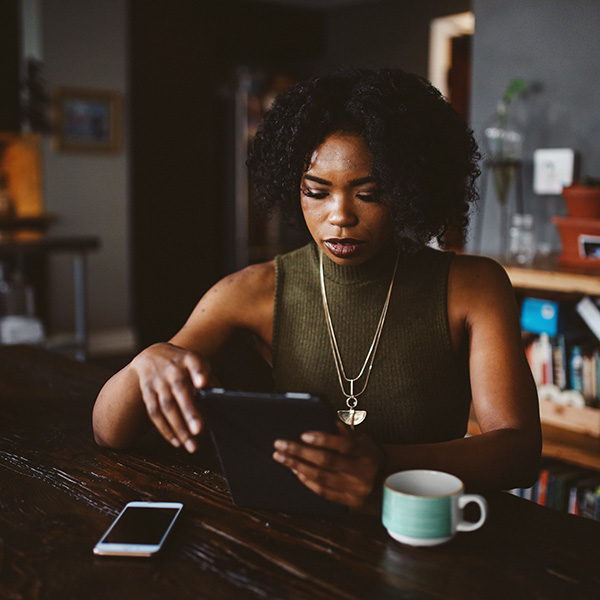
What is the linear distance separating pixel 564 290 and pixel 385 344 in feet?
3.53

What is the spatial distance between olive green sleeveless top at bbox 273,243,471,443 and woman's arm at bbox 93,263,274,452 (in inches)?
2.2

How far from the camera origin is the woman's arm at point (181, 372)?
0.94m

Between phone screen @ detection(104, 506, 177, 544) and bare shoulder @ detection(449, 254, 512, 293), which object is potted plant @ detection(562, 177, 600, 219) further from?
phone screen @ detection(104, 506, 177, 544)

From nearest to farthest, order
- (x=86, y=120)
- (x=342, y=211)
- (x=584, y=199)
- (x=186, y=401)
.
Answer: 1. (x=186, y=401)
2. (x=342, y=211)
3. (x=584, y=199)
4. (x=86, y=120)

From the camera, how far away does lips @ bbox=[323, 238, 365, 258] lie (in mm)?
1194

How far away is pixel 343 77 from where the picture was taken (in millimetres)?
1304

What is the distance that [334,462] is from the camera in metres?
0.83

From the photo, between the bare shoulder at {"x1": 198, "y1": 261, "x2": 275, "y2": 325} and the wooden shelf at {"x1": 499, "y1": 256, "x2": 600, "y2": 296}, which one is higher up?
the bare shoulder at {"x1": 198, "y1": 261, "x2": 275, "y2": 325}

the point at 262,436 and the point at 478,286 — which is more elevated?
the point at 478,286

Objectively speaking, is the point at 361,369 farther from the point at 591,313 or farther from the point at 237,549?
the point at 591,313

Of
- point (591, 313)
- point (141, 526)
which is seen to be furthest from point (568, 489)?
point (141, 526)

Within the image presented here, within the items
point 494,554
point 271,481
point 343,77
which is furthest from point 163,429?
point 343,77

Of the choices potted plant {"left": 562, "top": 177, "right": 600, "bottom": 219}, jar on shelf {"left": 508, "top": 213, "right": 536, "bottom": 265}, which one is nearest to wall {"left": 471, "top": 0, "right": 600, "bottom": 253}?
jar on shelf {"left": 508, "top": 213, "right": 536, "bottom": 265}

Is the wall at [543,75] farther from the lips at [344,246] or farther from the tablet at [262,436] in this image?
the tablet at [262,436]
